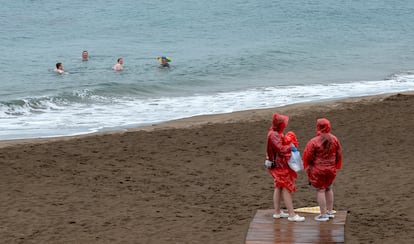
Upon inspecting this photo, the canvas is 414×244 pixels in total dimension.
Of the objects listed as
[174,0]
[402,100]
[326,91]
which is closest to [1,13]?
[174,0]

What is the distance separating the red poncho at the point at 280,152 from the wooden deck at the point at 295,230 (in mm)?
489

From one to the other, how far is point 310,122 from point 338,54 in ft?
60.2

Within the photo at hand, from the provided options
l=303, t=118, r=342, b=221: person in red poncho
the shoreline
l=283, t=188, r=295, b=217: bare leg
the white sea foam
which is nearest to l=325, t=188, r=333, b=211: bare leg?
l=303, t=118, r=342, b=221: person in red poncho

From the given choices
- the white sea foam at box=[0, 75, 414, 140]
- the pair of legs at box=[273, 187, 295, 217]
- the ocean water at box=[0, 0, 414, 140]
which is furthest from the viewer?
the ocean water at box=[0, 0, 414, 140]

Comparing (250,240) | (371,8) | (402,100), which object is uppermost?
(371,8)

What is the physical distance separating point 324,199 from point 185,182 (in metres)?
3.35

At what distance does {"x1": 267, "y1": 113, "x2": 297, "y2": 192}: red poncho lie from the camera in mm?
9359

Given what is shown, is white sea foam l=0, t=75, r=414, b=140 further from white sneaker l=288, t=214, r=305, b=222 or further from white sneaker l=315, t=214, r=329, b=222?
white sneaker l=315, t=214, r=329, b=222

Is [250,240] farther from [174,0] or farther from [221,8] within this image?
[174,0]

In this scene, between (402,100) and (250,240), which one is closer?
(250,240)

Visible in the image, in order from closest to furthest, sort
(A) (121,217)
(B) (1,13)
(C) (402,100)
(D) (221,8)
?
(A) (121,217) → (C) (402,100) → (B) (1,13) → (D) (221,8)

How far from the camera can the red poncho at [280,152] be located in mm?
9359

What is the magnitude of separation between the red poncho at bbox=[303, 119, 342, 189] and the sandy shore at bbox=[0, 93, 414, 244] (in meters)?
0.73

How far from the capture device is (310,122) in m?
16.5
